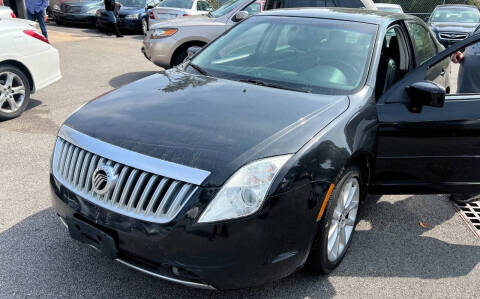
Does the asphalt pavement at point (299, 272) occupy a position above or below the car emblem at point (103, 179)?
below

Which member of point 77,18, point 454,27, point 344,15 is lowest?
point 77,18

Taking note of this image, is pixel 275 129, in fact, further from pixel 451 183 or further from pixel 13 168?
pixel 13 168

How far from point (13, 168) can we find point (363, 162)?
332 cm

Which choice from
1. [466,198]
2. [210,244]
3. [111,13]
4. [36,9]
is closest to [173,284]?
[210,244]

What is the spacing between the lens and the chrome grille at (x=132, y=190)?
7.45 feet

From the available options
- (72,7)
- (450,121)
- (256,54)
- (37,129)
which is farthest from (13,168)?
(72,7)

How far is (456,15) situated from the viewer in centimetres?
1588

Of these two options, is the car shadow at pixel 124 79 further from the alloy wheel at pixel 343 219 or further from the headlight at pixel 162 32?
the alloy wheel at pixel 343 219

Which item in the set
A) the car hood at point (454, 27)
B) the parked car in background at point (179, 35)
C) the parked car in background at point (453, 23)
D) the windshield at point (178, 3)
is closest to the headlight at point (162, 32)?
the parked car in background at point (179, 35)

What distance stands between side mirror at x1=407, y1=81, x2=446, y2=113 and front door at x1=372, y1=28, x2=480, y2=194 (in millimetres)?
21

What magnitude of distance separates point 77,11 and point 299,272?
15827mm

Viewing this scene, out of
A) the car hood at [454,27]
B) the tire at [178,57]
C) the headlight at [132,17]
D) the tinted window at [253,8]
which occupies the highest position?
the tinted window at [253,8]

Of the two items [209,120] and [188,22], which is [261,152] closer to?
[209,120]

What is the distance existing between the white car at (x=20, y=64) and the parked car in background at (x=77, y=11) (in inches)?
430
